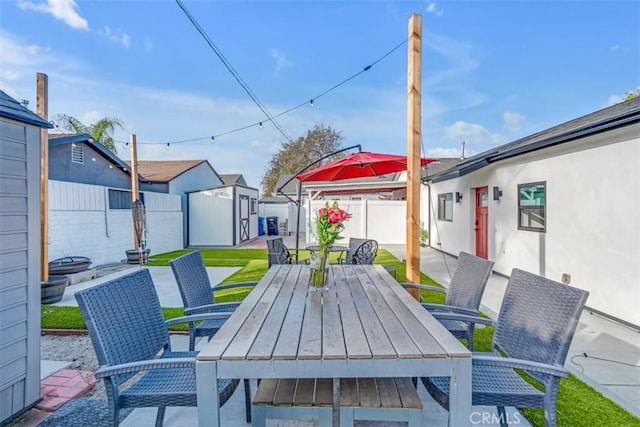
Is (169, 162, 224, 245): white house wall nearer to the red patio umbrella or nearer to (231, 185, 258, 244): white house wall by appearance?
(231, 185, 258, 244): white house wall

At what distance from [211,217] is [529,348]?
40.1 feet

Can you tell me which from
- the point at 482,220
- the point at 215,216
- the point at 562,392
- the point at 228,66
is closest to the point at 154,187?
the point at 215,216

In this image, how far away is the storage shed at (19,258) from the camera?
83.8 inches

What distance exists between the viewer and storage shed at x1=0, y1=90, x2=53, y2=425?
6.98 ft

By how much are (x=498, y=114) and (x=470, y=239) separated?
9380mm

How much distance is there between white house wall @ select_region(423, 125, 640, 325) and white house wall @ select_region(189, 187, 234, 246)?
9.28 m

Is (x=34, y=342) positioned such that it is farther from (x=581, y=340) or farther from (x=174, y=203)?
(x=174, y=203)

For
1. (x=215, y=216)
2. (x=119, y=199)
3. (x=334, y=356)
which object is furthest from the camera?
(x=215, y=216)

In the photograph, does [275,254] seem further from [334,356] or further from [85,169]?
[85,169]

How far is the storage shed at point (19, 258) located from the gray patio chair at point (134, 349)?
0.82 metres

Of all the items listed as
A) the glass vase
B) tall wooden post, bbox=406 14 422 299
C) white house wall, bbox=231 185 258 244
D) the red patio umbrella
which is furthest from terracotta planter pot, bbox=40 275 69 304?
white house wall, bbox=231 185 258 244

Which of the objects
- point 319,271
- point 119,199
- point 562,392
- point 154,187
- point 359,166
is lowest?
point 562,392

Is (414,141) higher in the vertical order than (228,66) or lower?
lower

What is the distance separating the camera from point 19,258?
2242 mm
